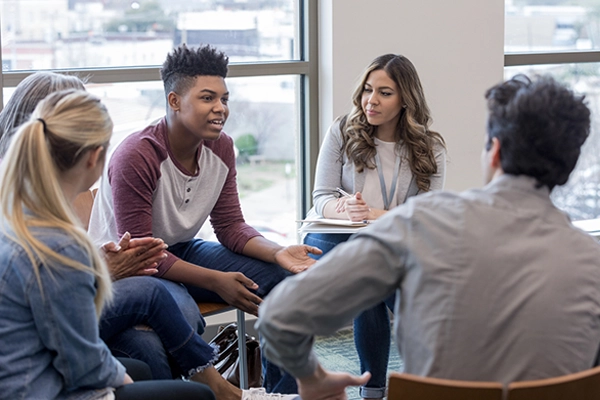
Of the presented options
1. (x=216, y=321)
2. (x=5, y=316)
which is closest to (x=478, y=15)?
(x=216, y=321)

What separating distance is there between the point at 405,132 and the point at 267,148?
2.92 feet

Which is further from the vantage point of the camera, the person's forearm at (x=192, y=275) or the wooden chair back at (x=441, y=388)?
the person's forearm at (x=192, y=275)

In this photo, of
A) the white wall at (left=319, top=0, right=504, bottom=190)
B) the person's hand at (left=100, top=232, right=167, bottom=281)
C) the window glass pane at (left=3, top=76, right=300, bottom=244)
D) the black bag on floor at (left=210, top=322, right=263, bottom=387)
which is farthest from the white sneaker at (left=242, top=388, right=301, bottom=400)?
the white wall at (left=319, top=0, right=504, bottom=190)

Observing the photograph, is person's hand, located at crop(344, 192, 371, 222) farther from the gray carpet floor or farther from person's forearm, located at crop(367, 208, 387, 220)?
the gray carpet floor

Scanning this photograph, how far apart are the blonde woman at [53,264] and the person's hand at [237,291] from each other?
0.78 metres

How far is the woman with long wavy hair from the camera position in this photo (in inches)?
122

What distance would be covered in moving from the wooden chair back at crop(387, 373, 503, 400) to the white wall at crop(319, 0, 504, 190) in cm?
253

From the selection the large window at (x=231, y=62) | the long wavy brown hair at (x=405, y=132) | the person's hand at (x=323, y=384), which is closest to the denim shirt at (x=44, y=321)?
the person's hand at (x=323, y=384)

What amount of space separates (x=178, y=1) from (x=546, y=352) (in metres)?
2.67

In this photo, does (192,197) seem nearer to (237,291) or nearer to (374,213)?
(237,291)

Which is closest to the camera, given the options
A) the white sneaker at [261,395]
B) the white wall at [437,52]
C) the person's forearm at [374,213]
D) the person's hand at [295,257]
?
the white sneaker at [261,395]

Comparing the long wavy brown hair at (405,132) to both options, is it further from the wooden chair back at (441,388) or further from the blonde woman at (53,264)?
the wooden chair back at (441,388)

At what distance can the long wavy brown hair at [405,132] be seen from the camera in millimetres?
3088

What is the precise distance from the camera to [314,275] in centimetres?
126
